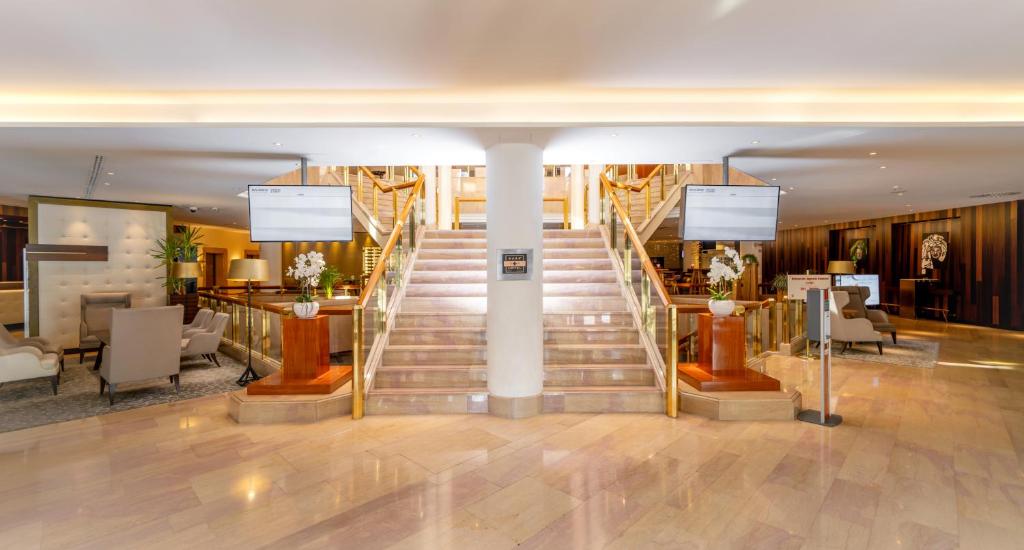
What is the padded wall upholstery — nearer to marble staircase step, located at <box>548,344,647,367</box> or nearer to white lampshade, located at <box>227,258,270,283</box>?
white lampshade, located at <box>227,258,270,283</box>

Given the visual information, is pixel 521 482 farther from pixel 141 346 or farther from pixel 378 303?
pixel 141 346

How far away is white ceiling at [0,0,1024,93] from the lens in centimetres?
297

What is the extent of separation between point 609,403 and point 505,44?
3.49m

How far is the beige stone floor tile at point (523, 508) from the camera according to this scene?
2.74 metres

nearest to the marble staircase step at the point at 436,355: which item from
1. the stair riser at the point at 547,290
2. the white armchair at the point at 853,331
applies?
the stair riser at the point at 547,290

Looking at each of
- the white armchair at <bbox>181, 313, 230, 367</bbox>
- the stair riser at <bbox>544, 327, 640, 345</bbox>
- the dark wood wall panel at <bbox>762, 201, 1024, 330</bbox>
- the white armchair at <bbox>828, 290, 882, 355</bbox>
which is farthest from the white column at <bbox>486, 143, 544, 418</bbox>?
the dark wood wall panel at <bbox>762, 201, 1024, 330</bbox>

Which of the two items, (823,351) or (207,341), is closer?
(823,351)

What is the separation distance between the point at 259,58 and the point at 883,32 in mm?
4608

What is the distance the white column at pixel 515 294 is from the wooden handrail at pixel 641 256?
1479 mm

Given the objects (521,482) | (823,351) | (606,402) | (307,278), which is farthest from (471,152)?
(823,351)

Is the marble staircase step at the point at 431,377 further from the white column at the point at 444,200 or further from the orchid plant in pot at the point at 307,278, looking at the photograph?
the white column at the point at 444,200

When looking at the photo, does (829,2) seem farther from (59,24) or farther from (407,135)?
(59,24)

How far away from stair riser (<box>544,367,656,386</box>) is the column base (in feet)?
1.35

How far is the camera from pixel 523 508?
9.66 ft
